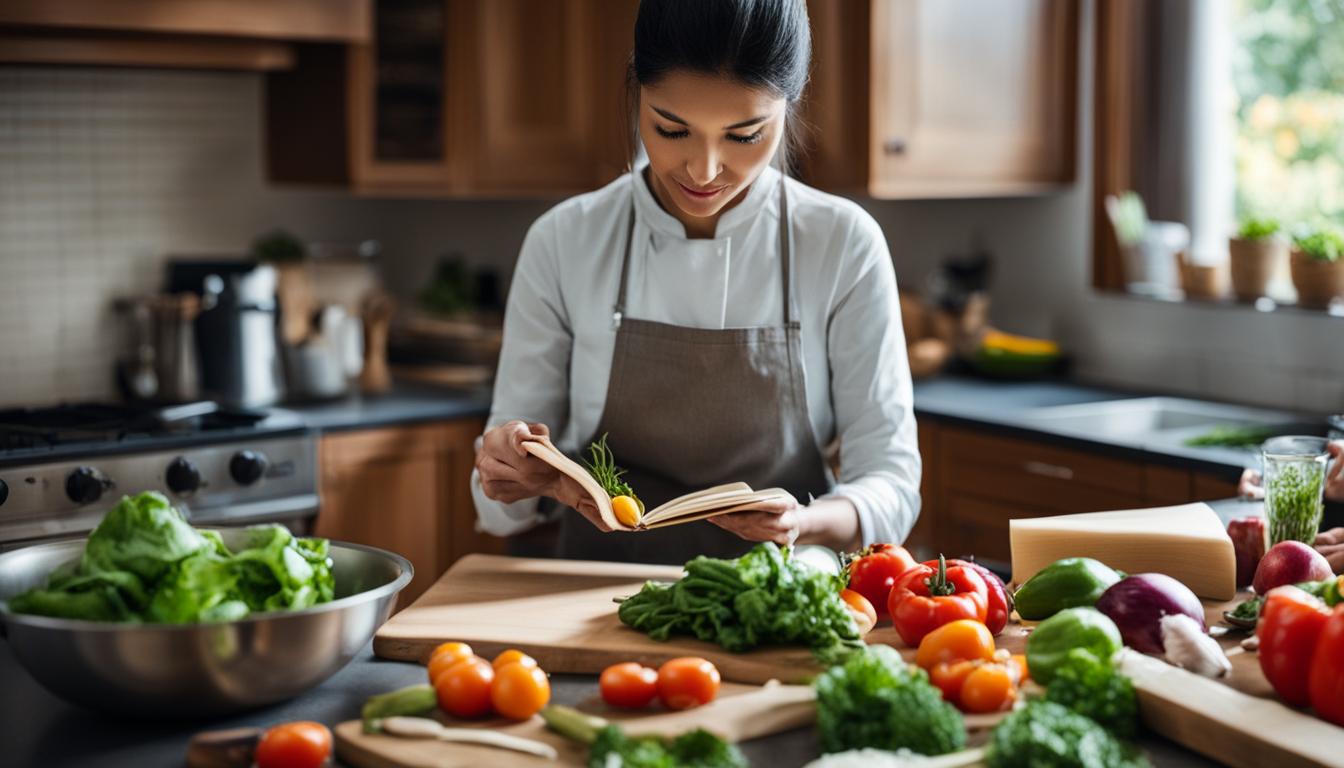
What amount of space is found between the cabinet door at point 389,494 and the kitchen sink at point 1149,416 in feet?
4.75

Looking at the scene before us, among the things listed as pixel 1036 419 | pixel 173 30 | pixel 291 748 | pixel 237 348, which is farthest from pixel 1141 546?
pixel 173 30

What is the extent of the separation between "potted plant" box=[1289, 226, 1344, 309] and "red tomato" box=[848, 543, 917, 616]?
6.31ft

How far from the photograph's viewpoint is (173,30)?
132 inches

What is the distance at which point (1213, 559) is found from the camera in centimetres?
177

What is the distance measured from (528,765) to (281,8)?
8.56 feet

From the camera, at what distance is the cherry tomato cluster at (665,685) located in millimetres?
1413

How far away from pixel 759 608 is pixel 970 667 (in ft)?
0.78

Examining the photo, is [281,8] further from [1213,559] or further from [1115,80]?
[1213,559]

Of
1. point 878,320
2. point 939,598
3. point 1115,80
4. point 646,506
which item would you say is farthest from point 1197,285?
point 939,598

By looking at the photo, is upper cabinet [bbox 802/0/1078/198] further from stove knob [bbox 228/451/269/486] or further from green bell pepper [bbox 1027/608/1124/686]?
green bell pepper [bbox 1027/608/1124/686]

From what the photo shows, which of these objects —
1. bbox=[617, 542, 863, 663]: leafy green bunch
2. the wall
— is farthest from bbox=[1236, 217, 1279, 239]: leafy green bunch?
bbox=[617, 542, 863, 663]: leafy green bunch

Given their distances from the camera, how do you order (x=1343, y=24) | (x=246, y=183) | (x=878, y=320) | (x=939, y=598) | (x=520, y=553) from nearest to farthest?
(x=939, y=598), (x=878, y=320), (x=520, y=553), (x=1343, y=24), (x=246, y=183)

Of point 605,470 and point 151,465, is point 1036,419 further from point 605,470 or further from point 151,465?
point 151,465

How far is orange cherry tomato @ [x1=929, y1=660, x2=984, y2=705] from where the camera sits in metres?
1.44
